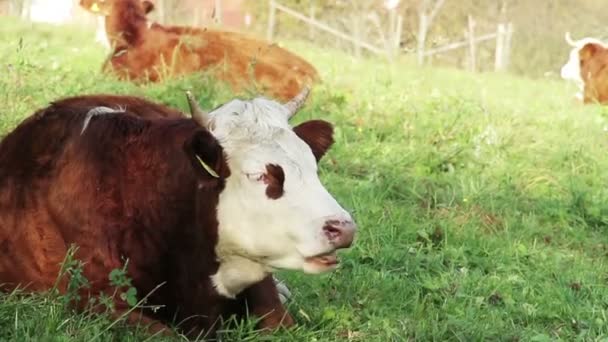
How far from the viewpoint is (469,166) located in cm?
875

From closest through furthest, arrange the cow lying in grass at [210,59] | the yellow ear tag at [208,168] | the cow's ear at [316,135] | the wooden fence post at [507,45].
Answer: the yellow ear tag at [208,168] → the cow's ear at [316,135] → the cow lying in grass at [210,59] → the wooden fence post at [507,45]

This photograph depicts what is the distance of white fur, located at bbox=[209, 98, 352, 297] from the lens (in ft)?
13.3

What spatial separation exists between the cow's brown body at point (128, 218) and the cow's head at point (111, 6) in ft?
24.4

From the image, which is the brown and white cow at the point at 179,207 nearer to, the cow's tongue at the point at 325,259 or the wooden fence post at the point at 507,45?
the cow's tongue at the point at 325,259

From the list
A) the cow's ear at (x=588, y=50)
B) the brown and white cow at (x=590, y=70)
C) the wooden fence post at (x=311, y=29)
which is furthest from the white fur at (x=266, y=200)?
the wooden fence post at (x=311, y=29)

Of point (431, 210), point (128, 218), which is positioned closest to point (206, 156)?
point (128, 218)

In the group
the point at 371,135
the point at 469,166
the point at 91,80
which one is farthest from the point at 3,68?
the point at 469,166

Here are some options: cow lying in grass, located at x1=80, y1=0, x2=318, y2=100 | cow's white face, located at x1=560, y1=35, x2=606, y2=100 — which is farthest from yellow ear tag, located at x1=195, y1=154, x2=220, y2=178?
cow's white face, located at x1=560, y1=35, x2=606, y2=100

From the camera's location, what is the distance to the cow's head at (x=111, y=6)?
12.0m

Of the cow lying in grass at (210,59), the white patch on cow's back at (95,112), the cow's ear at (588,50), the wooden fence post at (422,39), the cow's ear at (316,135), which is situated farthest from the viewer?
the cow's ear at (588,50)

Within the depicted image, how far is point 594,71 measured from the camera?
1670 cm

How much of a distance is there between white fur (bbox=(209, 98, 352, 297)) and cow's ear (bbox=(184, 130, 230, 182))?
0.05 m

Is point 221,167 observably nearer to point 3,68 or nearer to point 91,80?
point 3,68

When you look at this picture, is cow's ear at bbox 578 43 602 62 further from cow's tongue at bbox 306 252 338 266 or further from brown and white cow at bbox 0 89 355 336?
cow's tongue at bbox 306 252 338 266
